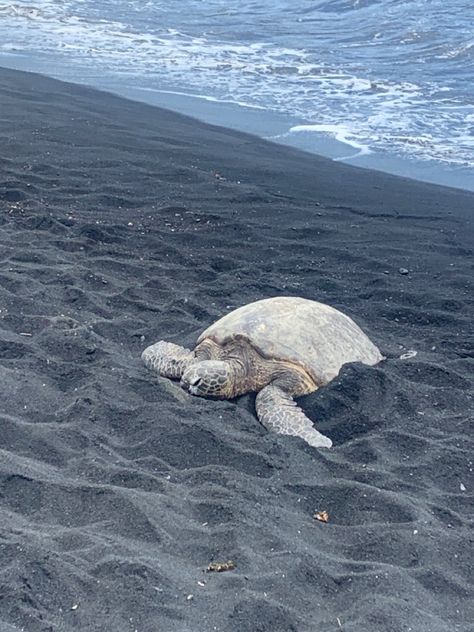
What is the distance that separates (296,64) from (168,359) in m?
11.0

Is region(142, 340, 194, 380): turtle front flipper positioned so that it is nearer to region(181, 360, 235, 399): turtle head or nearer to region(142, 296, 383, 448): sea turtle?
region(142, 296, 383, 448): sea turtle

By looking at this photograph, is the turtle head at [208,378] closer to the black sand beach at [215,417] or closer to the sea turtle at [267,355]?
the sea turtle at [267,355]

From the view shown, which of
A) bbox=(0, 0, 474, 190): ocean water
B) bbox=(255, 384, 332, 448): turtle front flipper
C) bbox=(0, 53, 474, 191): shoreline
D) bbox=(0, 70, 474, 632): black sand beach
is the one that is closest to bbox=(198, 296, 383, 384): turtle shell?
bbox=(0, 70, 474, 632): black sand beach

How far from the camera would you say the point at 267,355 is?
14.4ft

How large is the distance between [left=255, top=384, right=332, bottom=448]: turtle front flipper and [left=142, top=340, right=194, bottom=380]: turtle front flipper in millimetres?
431

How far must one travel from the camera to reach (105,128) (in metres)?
9.12

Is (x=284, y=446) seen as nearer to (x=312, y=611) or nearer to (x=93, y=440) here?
(x=93, y=440)

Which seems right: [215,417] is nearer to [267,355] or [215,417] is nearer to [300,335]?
[267,355]

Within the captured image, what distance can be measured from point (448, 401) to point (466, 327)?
1.10m

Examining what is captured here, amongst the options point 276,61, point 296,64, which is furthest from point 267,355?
point 276,61

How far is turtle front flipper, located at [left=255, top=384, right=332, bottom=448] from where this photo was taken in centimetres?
387

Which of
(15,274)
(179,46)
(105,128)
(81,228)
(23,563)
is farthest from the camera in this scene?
(179,46)

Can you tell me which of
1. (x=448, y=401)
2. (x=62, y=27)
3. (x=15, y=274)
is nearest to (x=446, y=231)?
(x=448, y=401)

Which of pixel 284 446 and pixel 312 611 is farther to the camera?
pixel 284 446
